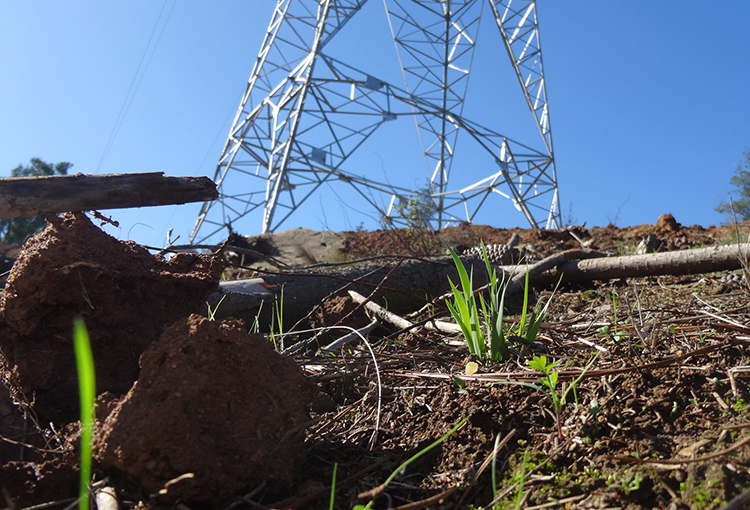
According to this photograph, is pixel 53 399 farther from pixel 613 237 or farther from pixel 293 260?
pixel 613 237

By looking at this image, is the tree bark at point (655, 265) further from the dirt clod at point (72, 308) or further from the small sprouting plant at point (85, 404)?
the small sprouting plant at point (85, 404)

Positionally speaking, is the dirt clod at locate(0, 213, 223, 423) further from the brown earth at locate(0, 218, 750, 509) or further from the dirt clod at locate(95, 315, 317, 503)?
the dirt clod at locate(95, 315, 317, 503)

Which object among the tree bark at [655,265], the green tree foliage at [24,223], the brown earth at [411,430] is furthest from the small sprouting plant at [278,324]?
the green tree foliage at [24,223]

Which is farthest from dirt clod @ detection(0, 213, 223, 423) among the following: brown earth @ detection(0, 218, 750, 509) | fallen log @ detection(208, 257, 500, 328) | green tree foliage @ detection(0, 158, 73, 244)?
green tree foliage @ detection(0, 158, 73, 244)

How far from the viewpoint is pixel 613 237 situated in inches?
310

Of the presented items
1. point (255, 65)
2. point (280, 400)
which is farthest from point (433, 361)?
point (255, 65)

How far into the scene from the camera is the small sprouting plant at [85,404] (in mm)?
1108

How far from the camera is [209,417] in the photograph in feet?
4.03

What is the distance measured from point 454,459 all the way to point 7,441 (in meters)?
1.30

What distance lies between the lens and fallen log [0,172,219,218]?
5.60ft

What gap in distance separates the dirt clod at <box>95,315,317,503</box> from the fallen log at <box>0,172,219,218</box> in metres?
0.69

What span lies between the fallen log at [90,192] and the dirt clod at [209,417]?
694 mm

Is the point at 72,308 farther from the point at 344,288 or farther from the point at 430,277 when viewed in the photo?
the point at 430,277

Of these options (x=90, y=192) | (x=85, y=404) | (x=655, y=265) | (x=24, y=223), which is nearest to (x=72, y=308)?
(x=90, y=192)
